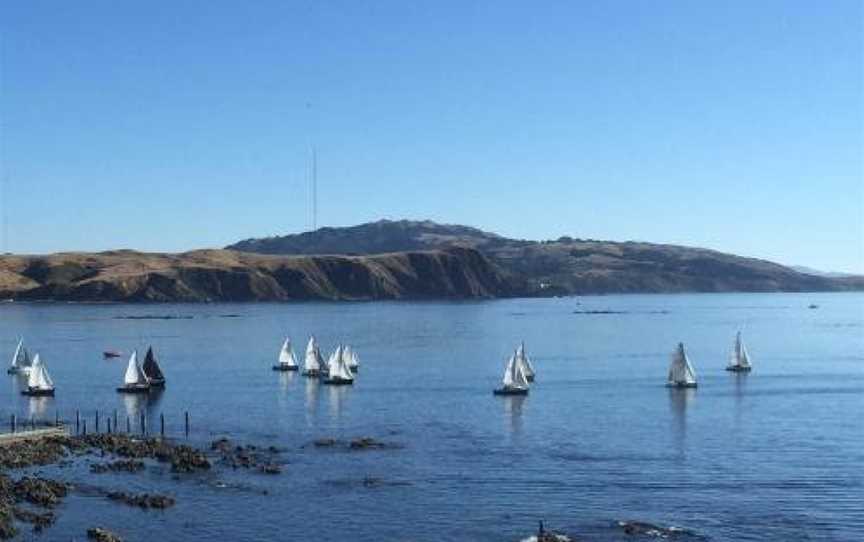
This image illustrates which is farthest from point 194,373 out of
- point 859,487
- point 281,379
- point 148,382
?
point 859,487

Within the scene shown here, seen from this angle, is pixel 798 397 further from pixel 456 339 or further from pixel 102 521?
pixel 456 339

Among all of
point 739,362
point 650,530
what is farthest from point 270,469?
point 739,362

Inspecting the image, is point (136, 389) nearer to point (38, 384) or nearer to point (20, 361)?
point (38, 384)

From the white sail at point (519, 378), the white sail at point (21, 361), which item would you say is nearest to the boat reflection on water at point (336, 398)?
the white sail at point (519, 378)

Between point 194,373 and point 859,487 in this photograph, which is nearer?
point 859,487

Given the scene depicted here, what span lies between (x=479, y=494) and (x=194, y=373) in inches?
3076

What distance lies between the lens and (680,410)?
328 feet

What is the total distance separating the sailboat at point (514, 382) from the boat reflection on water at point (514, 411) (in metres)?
0.99

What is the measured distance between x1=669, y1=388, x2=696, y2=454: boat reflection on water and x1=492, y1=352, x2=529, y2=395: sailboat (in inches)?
566

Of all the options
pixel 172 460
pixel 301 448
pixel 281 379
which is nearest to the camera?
pixel 172 460

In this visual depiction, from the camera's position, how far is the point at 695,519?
56156 mm

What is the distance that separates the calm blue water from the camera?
5566 cm

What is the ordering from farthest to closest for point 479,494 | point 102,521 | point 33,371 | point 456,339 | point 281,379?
point 456,339, point 281,379, point 33,371, point 479,494, point 102,521

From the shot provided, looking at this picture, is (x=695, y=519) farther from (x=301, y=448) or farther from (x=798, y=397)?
(x=798, y=397)
